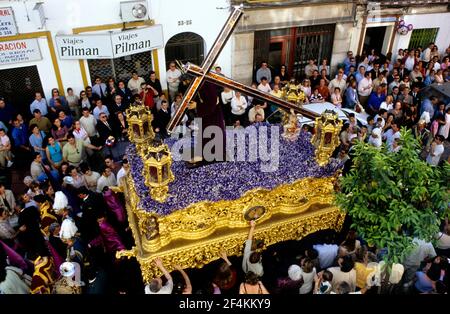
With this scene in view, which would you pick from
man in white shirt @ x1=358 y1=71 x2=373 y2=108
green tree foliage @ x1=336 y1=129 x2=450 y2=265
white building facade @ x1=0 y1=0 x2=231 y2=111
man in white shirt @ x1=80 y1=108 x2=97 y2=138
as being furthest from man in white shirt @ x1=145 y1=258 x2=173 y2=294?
man in white shirt @ x1=358 y1=71 x2=373 y2=108

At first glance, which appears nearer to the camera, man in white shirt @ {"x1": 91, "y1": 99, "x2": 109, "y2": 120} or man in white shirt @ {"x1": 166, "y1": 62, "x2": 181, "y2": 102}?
man in white shirt @ {"x1": 91, "y1": 99, "x2": 109, "y2": 120}

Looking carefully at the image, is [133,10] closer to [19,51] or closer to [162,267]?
[19,51]

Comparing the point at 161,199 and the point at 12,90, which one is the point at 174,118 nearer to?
the point at 161,199

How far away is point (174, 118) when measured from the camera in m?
7.04

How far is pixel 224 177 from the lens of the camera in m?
7.48

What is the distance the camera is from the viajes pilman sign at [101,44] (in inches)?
437

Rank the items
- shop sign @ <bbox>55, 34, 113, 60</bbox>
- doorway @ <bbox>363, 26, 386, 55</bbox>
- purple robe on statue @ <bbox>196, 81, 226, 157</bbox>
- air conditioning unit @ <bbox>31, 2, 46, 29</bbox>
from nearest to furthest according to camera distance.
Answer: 1. purple robe on statue @ <bbox>196, 81, 226, 157</bbox>
2. air conditioning unit @ <bbox>31, 2, 46, 29</bbox>
3. shop sign @ <bbox>55, 34, 113, 60</bbox>
4. doorway @ <bbox>363, 26, 386, 55</bbox>

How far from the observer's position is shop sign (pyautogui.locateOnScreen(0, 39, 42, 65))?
10695 mm

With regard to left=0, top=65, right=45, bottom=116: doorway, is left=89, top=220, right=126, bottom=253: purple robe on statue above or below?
below

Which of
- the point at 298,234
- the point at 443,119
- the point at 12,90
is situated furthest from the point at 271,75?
the point at 12,90

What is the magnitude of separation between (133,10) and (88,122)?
12.1 feet

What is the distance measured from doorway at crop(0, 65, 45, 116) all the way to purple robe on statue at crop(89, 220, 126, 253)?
6211 mm

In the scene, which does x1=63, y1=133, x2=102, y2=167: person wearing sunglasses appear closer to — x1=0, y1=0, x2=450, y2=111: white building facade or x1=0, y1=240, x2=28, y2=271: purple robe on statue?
x1=0, y1=240, x2=28, y2=271: purple robe on statue

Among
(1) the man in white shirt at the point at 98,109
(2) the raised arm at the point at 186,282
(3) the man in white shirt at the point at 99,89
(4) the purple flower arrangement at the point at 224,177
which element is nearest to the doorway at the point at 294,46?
(3) the man in white shirt at the point at 99,89
